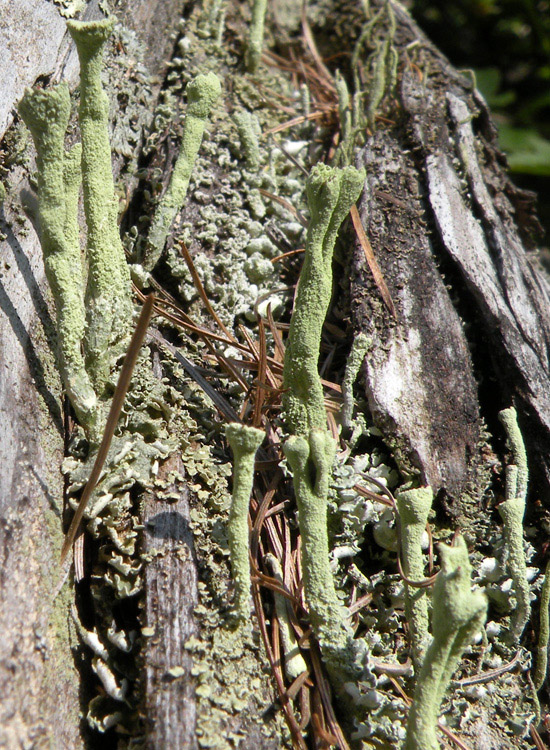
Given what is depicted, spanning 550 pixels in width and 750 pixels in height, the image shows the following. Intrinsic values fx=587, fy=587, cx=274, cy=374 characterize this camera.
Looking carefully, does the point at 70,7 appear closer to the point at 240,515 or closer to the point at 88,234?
the point at 88,234

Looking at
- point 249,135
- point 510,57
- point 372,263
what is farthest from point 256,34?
point 510,57

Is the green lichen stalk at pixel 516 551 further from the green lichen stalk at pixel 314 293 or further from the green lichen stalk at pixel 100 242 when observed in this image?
the green lichen stalk at pixel 100 242

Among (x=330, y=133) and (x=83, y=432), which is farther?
(x=330, y=133)

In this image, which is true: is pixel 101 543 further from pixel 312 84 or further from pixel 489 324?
pixel 312 84

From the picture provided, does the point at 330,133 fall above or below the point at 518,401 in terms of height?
above

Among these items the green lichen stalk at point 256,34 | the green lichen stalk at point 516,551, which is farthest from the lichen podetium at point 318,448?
the green lichen stalk at point 256,34

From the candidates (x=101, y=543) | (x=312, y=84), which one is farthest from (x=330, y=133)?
(x=101, y=543)

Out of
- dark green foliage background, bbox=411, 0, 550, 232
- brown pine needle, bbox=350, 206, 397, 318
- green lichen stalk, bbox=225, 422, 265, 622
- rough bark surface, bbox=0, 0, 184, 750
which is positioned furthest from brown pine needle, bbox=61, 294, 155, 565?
dark green foliage background, bbox=411, 0, 550, 232
